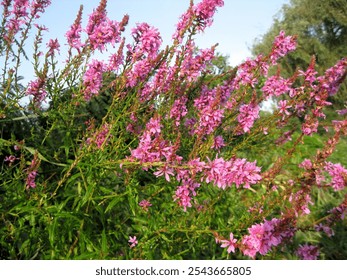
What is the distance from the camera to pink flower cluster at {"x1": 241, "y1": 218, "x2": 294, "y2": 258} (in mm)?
2385

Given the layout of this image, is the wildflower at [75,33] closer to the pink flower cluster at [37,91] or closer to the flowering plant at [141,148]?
the flowering plant at [141,148]

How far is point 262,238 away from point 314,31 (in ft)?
99.1

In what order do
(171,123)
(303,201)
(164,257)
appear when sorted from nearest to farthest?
(303,201)
(164,257)
(171,123)

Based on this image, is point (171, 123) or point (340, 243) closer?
point (171, 123)

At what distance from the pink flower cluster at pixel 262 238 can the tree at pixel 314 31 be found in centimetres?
2592

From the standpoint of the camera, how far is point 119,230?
340 cm

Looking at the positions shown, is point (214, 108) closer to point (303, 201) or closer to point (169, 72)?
point (169, 72)

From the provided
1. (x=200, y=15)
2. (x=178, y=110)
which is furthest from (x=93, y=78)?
(x=200, y=15)

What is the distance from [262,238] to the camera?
2443 mm

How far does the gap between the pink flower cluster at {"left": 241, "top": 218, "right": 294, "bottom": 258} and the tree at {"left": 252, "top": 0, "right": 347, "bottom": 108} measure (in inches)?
1020

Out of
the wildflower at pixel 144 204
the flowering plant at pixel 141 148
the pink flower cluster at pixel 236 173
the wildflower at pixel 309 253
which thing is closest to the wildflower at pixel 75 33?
the flowering plant at pixel 141 148
